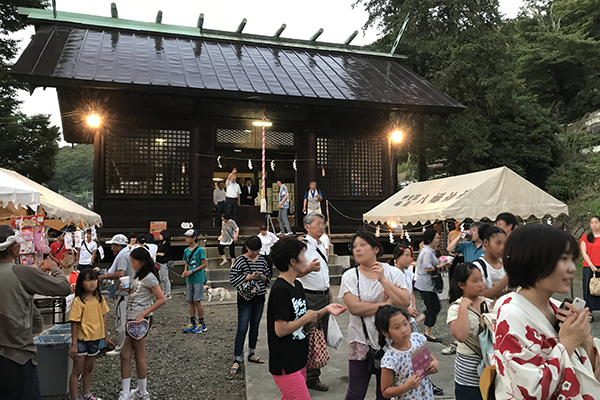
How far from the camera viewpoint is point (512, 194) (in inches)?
354

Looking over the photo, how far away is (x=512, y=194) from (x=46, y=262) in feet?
30.1

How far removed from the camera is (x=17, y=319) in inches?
129

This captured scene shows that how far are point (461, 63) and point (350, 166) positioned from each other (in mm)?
6445

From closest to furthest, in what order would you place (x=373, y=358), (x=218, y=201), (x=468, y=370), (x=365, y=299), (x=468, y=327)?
(x=468, y=327) < (x=468, y=370) < (x=373, y=358) < (x=365, y=299) < (x=218, y=201)

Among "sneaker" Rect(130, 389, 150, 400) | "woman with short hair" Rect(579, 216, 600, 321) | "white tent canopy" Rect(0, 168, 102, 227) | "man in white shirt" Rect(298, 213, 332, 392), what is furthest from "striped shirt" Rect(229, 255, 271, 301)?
"woman with short hair" Rect(579, 216, 600, 321)

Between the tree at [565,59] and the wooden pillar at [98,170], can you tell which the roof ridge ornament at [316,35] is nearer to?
the wooden pillar at [98,170]

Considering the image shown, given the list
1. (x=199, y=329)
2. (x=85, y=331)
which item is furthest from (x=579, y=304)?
(x=199, y=329)

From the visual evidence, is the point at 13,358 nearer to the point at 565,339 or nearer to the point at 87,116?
the point at 565,339

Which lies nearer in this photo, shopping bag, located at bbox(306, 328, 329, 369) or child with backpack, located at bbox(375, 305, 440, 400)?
child with backpack, located at bbox(375, 305, 440, 400)

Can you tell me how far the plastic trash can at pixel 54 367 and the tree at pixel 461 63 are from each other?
15.6 metres

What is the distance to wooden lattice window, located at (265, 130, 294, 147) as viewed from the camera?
14.8 meters

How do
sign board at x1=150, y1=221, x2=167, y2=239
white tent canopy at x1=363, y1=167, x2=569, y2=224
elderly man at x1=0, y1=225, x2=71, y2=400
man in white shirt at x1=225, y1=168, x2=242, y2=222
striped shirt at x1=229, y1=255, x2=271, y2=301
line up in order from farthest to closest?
man in white shirt at x1=225, y1=168, x2=242, y2=222
sign board at x1=150, y1=221, x2=167, y2=239
white tent canopy at x1=363, y1=167, x2=569, y2=224
striped shirt at x1=229, y1=255, x2=271, y2=301
elderly man at x1=0, y1=225, x2=71, y2=400

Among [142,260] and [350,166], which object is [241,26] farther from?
[142,260]

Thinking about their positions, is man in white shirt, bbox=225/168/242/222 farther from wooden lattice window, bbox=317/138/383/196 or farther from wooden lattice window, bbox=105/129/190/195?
wooden lattice window, bbox=317/138/383/196
